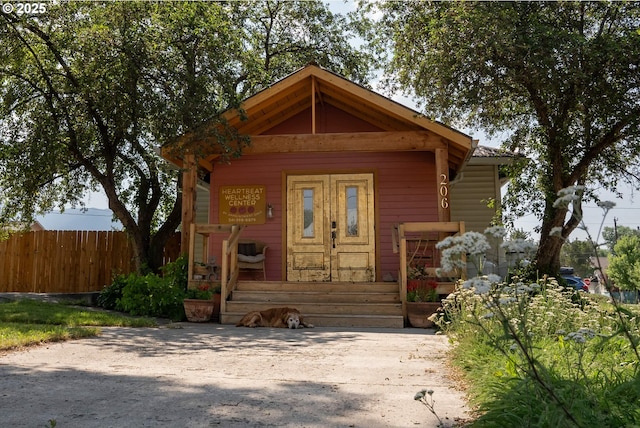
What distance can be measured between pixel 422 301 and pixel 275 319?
2267 millimetres

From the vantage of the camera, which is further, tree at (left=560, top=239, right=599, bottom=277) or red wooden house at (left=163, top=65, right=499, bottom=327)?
red wooden house at (left=163, top=65, right=499, bottom=327)

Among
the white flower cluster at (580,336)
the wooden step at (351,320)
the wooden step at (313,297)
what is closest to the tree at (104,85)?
the wooden step at (313,297)

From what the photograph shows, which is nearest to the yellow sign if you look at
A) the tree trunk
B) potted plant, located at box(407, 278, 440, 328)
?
potted plant, located at box(407, 278, 440, 328)

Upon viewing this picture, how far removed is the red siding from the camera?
34.3 ft

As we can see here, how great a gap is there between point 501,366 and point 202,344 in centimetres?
342

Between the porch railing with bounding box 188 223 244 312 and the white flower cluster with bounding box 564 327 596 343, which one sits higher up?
the porch railing with bounding box 188 223 244 312

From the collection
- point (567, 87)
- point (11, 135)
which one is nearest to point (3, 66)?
point (11, 135)

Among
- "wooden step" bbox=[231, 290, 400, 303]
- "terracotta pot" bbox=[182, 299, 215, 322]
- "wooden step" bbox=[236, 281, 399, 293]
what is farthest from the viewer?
"wooden step" bbox=[236, 281, 399, 293]

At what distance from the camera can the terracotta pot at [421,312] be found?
734 cm

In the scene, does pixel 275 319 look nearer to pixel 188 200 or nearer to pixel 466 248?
pixel 188 200

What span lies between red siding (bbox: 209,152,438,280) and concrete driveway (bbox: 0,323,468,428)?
485cm

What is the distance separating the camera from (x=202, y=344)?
5.43m

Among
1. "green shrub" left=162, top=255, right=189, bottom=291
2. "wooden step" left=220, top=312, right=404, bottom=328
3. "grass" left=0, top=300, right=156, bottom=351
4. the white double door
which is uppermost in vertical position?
the white double door

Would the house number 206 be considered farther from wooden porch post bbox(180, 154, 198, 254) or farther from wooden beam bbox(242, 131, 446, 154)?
wooden porch post bbox(180, 154, 198, 254)
